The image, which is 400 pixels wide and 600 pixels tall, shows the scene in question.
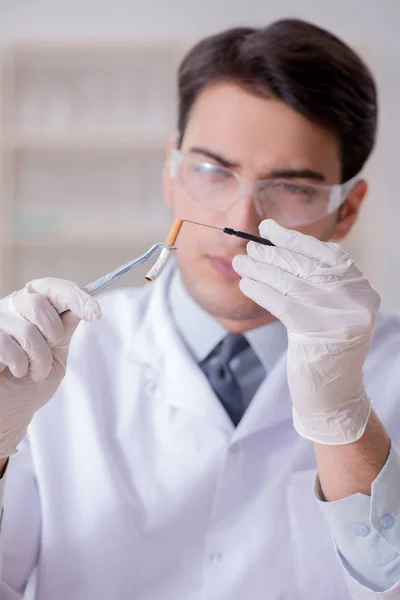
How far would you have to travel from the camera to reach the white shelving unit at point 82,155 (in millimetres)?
3670

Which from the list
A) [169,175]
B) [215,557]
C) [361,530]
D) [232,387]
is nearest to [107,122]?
[169,175]

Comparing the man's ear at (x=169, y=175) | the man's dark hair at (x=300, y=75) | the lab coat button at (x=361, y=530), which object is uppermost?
the man's dark hair at (x=300, y=75)

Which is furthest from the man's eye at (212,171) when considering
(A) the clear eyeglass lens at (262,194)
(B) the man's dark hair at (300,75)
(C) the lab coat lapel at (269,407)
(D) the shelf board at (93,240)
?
(D) the shelf board at (93,240)

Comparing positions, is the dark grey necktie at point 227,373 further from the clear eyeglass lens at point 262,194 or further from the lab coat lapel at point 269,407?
the clear eyeglass lens at point 262,194

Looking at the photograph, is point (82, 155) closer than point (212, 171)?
No

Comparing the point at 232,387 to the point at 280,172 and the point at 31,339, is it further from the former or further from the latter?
the point at 31,339

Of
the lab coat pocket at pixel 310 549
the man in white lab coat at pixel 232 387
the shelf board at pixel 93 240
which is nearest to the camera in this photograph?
the man in white lab coat at pixel 232 387

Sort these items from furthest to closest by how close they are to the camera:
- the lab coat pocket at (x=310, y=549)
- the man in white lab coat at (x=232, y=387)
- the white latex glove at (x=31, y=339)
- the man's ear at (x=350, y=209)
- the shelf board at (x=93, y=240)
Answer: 1. the shelf board at (x=93, y=240)
2. the man's ear at (x=350, y=209)
3. the lab coat pocket at (x=310, y=549)
4. the man in white lab coat at (x=232, y=387)
5. the white latex glove at (x=31, y=339)

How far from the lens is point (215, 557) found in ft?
4.16

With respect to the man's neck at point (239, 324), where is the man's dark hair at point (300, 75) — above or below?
above

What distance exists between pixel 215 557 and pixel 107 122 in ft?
9.62

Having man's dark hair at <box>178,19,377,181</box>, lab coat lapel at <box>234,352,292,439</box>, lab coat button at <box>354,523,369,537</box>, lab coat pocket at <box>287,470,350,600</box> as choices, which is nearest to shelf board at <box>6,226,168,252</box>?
man's dark hair at <box>178,19,377,181</box>

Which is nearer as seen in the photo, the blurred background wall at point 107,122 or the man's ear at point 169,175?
the man's ear at point 169,175

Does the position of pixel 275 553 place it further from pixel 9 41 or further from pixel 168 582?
pixel 9 41
